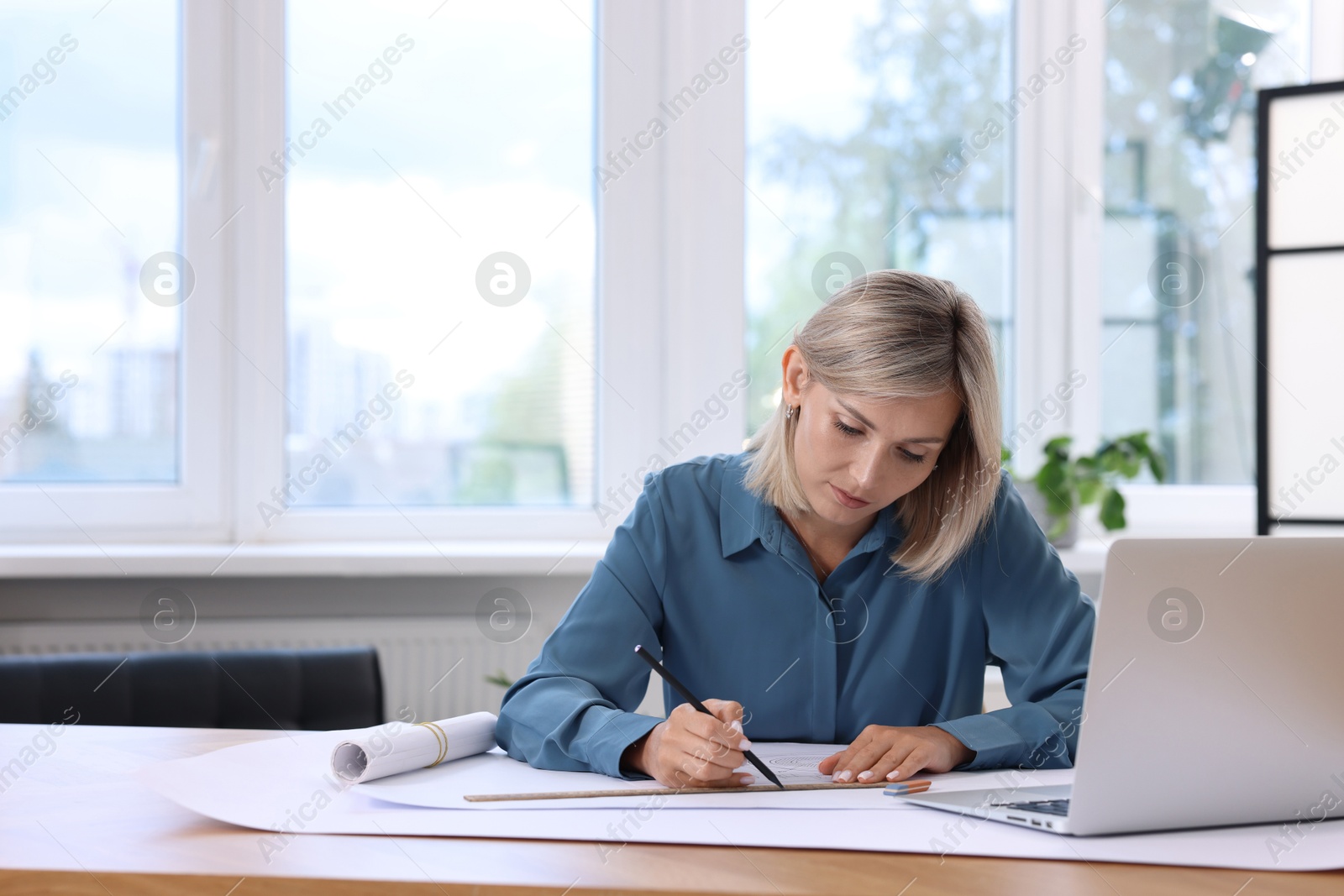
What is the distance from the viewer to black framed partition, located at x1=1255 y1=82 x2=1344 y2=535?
230cm

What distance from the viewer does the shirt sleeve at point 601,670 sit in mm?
1052

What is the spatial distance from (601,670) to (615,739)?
8.5 inches

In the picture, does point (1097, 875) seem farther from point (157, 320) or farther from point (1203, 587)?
point (157, 320)

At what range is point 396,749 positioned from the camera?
973mm

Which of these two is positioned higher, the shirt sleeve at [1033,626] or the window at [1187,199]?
the window at [1187,199]

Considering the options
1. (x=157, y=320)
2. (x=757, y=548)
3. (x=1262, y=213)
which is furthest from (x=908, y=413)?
(x=157, y=320)

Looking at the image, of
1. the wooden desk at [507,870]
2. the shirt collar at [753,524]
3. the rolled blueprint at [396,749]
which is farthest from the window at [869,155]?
the wooden desk at [507,870]

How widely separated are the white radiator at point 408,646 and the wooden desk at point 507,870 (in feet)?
4.68

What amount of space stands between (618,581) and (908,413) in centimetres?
40

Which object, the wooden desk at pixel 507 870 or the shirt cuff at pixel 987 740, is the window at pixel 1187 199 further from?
the wooden desk at pixel 507 870

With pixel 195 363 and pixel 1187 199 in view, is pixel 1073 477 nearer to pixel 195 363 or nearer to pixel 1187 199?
pixel 1187 199

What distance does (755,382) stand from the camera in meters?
2.55

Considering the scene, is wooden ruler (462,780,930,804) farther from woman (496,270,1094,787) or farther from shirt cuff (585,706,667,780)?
woman (496,270,1094,787)

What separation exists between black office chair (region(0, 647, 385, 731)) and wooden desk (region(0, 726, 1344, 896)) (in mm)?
765
